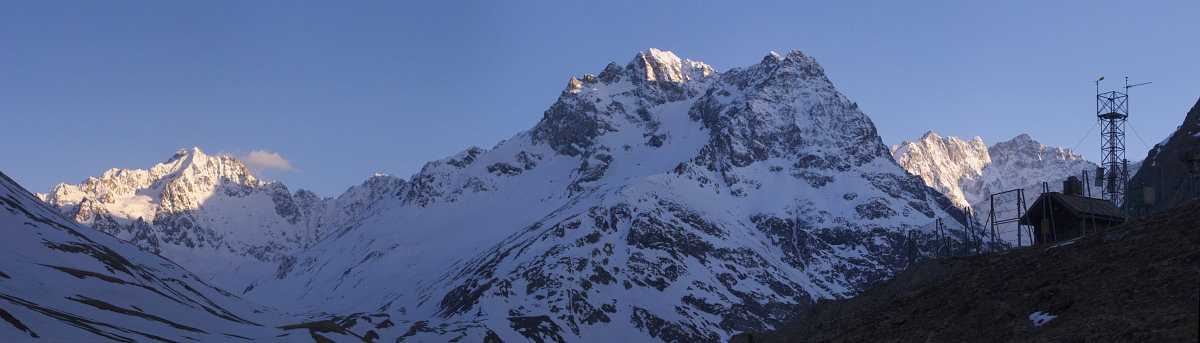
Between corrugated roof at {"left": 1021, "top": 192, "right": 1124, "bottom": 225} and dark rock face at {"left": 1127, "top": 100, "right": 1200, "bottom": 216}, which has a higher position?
dark rock face at {"left": 1127, "top": 100, "right": 1200, "bottom": 216}

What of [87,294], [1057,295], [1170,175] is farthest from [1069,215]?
[87,294]

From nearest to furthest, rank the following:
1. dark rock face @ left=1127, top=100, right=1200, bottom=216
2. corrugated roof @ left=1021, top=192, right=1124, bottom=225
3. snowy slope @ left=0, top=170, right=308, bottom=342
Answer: corrugated roof @ left=1021, top=192, right=1124, bottom=225
dark rock face @ left=1127, top=100, right=1200, bottom=216
snowy slope @ left=0, top=170, right=308, bottom=342

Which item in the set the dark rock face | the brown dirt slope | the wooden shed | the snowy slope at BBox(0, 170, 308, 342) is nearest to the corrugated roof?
the wooden shed

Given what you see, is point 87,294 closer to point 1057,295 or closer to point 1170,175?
point 1170,175

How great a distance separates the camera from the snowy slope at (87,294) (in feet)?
335

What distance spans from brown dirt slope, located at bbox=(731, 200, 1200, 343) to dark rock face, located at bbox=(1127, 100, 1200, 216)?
23589mm

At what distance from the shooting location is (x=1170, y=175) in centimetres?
7594

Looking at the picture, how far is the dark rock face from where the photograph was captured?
59.0 metres

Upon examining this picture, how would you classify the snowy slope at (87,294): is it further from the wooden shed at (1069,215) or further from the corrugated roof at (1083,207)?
the corrugated roof at (1083,207)

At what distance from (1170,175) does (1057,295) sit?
53279 millimetres

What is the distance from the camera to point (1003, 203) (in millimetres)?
67375

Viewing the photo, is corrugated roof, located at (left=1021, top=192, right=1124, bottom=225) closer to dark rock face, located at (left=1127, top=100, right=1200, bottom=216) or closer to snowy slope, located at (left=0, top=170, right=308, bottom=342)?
dark rock face, located at (left=1127, top=100, right=1200, bottom=216)

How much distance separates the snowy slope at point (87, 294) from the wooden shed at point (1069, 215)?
84810mm

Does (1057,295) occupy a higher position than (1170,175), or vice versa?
(1170,175)
